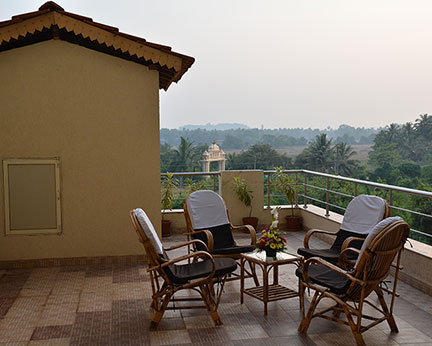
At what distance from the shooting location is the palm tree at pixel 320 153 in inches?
1379

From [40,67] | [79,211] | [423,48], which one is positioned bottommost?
[79,211]

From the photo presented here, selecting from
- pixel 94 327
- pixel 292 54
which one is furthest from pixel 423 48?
pixel 94 327

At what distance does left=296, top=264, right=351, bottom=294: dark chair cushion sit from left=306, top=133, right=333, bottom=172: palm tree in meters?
30.9

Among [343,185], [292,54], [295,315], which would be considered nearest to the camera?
[295,315]

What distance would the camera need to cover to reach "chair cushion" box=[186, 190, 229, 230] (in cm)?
572

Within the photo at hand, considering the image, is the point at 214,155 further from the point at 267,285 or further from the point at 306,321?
the point at 306,321

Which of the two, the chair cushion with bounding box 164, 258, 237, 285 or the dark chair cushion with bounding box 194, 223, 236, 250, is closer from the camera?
the chair cushion with bounding box 164, 258, 237, 285

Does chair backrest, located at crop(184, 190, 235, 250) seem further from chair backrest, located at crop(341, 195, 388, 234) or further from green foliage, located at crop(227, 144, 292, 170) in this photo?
green foliage, located at crop(227, 144, 292, 170)

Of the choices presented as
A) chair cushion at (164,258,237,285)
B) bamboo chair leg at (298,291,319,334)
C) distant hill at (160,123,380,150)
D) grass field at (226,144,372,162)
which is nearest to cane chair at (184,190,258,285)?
chair cushion at (164,258,237,285)

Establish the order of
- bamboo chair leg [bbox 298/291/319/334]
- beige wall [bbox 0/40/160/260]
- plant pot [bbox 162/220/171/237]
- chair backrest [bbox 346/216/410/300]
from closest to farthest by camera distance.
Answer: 1. chair backrest [bbox 346/216/410/300]
2. bamboo chair leg [bbox 298/291/319/334]
3. beige wall [bbox 0/40/160/260]
4. plant pot [bbox 162/220/171/237]

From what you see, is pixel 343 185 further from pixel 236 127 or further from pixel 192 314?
pixel 192 314

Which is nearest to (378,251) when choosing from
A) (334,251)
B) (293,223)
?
(334,251)

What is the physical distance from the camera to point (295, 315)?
175 inches

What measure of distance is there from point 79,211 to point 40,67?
6.16ft
